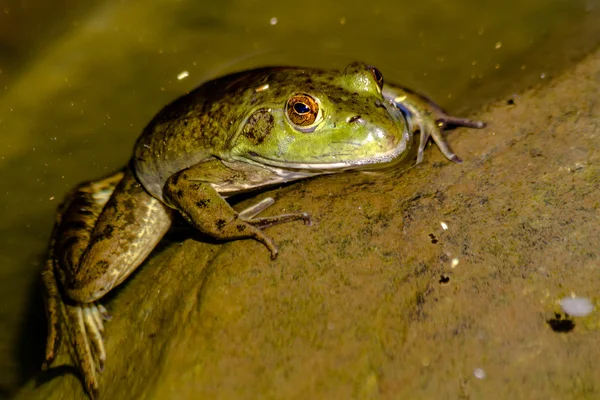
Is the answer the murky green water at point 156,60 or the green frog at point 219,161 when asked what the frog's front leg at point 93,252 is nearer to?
the green frog at point 219,161

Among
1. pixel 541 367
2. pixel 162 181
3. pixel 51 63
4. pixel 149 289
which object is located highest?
pixel 51 63

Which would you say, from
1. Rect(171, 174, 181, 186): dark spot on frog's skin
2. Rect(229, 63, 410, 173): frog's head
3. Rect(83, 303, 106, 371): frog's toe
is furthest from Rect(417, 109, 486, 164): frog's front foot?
Rect(83, 303, 106, 371): frog's toe

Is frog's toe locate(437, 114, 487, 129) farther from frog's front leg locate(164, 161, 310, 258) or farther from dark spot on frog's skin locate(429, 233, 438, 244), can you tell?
frog's front leg locate(164, 161, 310, 258)

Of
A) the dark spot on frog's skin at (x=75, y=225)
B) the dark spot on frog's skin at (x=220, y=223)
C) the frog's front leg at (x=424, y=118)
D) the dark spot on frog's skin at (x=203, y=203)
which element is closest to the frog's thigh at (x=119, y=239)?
the dark spot on frog's skin at (x=75, y=225)

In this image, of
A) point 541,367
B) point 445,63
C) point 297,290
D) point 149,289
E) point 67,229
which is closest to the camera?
point 541,367

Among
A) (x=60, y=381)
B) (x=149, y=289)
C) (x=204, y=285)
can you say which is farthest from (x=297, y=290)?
(x=60, y=381)

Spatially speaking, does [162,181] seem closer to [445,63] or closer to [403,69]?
[403,69]

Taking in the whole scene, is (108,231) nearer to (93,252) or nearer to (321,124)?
(93,252)
